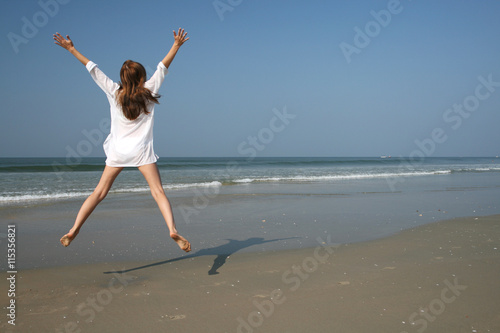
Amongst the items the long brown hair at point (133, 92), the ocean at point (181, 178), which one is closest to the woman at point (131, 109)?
the long brown hair at point (133, 92)

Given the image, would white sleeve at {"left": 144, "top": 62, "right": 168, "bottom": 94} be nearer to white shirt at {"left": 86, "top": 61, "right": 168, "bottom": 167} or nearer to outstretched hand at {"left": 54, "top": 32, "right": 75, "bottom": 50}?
white shirt at {"left": 86, "top": 61, "right": 168, "bottom": 167}

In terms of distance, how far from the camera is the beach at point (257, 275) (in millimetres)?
2809

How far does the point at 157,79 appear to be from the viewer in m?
3.46

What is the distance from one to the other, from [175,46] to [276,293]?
2502mm

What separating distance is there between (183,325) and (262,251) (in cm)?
235

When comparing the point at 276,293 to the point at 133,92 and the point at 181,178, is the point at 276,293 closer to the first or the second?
the point at 133,92

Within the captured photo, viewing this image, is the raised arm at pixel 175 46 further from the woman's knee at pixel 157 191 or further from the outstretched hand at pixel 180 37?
the woman's knee at pixel 157 191

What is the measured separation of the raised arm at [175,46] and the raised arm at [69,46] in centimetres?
72

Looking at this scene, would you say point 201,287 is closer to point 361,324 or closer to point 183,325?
point 183,325

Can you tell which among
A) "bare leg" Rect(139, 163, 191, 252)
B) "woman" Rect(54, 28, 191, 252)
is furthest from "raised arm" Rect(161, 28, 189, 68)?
"bare leg" Rect(139, 163, 191, 252)

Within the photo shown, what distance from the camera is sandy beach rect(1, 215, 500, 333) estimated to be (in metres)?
2.75

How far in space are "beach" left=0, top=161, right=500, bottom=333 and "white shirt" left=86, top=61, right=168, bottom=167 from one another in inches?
49.1

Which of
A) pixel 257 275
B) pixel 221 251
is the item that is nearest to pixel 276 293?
pixel 257 275

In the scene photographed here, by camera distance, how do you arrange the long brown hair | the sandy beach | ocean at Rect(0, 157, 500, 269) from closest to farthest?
1. the sandy beach
2. the long brown hair
3. ocean at Rect(0, 157, 500, 269)
